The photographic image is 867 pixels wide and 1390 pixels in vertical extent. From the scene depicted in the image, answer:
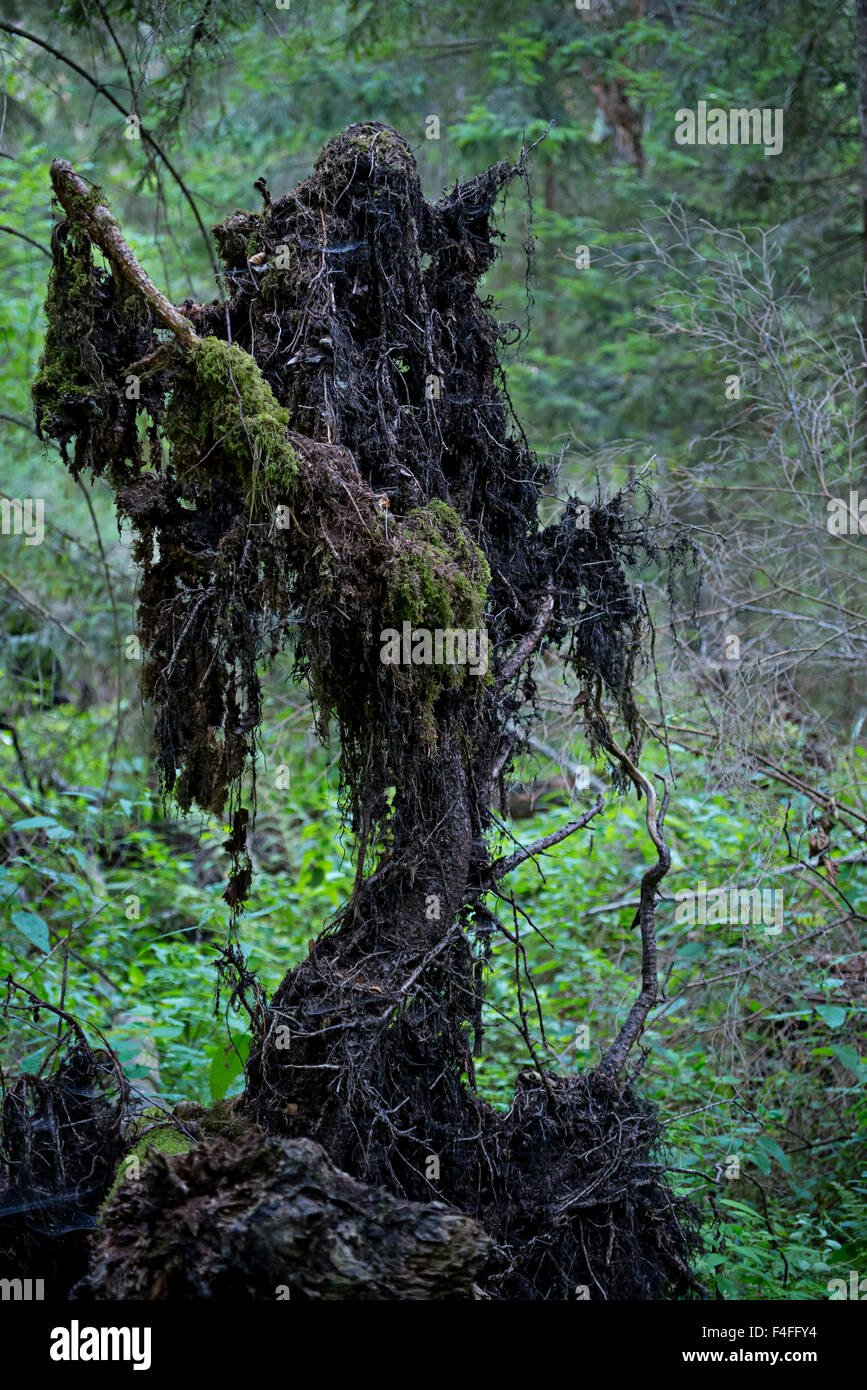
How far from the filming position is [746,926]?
5.98 metres

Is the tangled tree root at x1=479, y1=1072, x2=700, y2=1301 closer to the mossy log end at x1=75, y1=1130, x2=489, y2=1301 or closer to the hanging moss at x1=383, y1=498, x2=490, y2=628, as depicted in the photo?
the mossy log end at x1=75, y1=1130, x2=489, y2=1301

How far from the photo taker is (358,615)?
10.8 feet

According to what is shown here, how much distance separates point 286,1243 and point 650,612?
8.78 ft

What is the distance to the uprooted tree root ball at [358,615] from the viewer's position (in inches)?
130

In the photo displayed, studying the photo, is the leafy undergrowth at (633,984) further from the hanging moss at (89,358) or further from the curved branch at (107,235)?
the curved branch at (107,235)

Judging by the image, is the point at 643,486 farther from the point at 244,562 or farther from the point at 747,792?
the point at 747,792

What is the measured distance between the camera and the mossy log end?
2863mm

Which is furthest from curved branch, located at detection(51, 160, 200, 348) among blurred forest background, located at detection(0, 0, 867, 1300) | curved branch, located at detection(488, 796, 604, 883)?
curved branch, located at detection(488, 796, 604, 883)

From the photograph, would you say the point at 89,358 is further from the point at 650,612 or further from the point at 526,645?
the point at 650,612

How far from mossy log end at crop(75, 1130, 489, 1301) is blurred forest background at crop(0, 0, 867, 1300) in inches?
56.1

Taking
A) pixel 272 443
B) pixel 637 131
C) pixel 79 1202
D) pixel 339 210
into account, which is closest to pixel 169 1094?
pixel 79 1202

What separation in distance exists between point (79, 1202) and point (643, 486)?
325 centimetres

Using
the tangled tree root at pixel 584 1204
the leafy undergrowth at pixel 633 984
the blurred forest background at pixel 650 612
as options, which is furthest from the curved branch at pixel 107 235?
the tangled tree root at pixel 584 1204

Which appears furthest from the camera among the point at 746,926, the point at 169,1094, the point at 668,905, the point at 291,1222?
the point at 668,905
